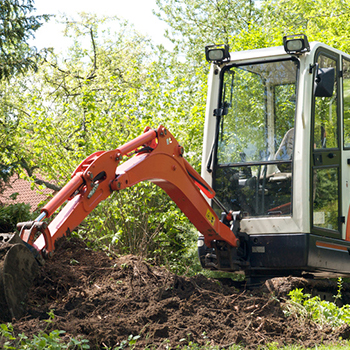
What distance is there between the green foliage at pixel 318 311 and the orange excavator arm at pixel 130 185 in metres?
0.94

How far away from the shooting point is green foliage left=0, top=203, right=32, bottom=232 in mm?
8320

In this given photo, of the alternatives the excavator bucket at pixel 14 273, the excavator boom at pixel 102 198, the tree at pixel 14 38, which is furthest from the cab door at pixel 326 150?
the tree at pixel 14 38

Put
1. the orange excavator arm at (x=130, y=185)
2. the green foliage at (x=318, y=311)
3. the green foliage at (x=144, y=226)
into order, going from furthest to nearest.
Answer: the green foliage at (x=144, y=226) → the green foliage at (x=318, y=311) → the orange excavator arm at (x=130, y=185)

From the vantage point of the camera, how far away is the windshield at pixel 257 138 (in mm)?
5578

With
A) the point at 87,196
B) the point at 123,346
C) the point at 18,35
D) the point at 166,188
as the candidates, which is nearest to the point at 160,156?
the point at 166,188

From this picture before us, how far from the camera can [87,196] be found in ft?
13.3

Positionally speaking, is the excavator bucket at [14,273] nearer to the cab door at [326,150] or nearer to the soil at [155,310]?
the soil at [155,310]

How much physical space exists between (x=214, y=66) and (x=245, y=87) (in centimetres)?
48

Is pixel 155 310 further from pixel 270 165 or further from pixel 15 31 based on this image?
pixel 15 31

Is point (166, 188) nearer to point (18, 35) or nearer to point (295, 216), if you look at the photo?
point (295, 216)

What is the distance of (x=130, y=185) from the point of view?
4492 millimetres

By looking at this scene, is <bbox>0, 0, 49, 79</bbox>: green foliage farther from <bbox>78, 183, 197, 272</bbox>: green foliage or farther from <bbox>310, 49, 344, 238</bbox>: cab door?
<bbox>310, 49, 344, 238</bbox>: cab door

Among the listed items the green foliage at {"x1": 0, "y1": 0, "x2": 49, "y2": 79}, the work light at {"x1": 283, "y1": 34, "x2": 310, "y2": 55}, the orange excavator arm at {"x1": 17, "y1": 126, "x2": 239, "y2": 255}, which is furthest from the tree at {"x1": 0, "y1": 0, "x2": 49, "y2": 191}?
the work light at {"x1": 283, "y1": 34, "x2": 310, "y2": 55}

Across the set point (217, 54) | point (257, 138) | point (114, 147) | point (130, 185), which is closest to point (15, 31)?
point (114, 147)
